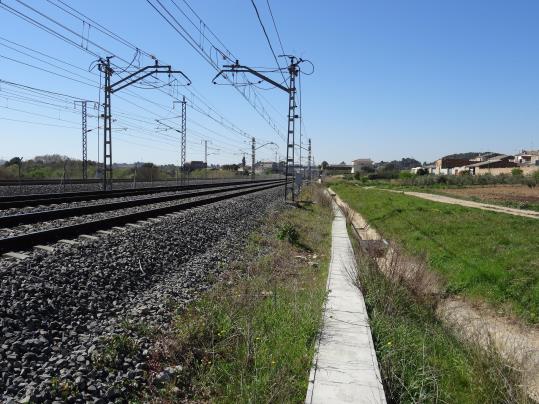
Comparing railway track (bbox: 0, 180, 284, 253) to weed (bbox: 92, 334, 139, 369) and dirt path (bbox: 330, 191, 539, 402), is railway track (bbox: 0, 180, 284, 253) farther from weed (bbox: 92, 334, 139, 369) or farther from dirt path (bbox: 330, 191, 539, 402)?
dirt path (bbox: 330, 191, 539, 402)

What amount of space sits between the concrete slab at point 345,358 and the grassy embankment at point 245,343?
17 centimetres

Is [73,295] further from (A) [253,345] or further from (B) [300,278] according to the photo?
(B) [300,278]

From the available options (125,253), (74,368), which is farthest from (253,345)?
(125,253)

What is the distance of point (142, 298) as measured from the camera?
7543mm

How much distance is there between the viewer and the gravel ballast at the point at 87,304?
4.62m

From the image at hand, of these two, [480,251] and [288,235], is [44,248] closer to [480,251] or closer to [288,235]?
Result: [288,235]

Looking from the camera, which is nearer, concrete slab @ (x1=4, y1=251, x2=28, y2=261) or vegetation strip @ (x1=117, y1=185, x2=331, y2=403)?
vegetation strip @ (x1=117, y1=185, x2=331, y2=403)

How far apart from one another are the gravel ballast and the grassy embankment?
1.24 ft

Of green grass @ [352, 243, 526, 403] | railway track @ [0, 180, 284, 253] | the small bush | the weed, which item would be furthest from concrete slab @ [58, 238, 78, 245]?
the small bush

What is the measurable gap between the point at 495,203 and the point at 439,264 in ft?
100

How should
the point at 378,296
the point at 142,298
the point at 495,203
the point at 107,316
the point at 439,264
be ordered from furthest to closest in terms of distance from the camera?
the point at 495,203
the point at 439,264
the point at 378,296
the point at 142,298
the point at 107,316

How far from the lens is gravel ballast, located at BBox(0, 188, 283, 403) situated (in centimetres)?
462

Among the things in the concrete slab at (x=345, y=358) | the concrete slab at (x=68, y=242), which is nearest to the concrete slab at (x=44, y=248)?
the concrete slab at (x=68, y=242)

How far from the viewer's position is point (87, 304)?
6730 millimetres
